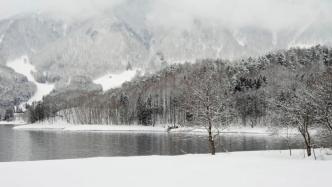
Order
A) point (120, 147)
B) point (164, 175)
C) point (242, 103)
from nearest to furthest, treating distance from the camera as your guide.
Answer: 1. point (164, 175)
2. point (120, 147)
3. point (242, 103)

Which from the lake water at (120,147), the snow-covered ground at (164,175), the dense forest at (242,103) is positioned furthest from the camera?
the lake water at (120,147)

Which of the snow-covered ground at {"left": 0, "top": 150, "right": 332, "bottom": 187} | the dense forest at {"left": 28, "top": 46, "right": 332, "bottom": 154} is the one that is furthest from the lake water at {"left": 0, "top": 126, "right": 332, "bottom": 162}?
the snow-covered ground at {"left": 0, "top": 150, "right": 332, "bottom": 187}

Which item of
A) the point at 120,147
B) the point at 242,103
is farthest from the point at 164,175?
the point at 242,103

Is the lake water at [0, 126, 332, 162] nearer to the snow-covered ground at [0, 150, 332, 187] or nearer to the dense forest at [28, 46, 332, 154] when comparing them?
the dense forest at [28, 46, 332, 154]

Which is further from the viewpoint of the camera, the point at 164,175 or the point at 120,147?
the point at 120,147

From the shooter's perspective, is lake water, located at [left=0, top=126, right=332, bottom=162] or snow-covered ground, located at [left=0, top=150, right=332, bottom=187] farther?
lake water, located at [left=0, top=126, right=332, bottom=162]

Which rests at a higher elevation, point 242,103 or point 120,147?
point 242,103

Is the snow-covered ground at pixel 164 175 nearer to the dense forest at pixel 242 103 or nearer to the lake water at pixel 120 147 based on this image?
the dense forest at pixel 242 103

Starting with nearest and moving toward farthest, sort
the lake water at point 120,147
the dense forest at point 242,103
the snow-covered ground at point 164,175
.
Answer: the snow-covered ground at point 164,175, the dense forest at point 242,103, the lake water at point 120,147

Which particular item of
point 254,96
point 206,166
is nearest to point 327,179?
point 206,166

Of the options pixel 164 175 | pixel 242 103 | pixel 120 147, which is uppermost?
pixel 242 103

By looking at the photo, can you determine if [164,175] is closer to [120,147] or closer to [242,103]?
[120,147]

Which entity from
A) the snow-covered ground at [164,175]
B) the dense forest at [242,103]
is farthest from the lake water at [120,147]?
the snow-covered ground at [164,175]

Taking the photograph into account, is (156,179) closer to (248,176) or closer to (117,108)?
(248,176)
